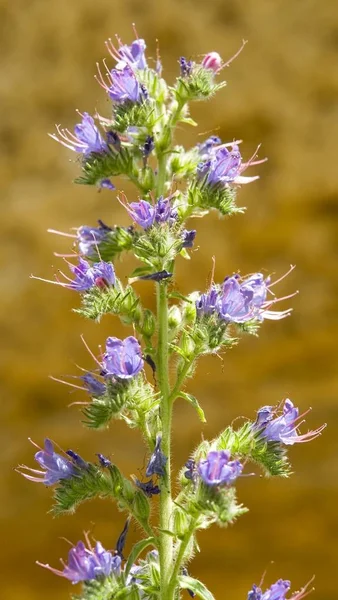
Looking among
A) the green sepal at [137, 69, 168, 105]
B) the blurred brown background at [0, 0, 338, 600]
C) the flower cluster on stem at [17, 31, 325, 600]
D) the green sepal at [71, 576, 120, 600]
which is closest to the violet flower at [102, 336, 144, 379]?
the flower cluster on stem at [17, 31, 325, 600]

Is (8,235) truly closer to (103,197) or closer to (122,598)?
(103,197)

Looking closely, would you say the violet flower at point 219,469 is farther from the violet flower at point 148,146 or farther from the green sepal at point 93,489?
the violet flower at point 148,146

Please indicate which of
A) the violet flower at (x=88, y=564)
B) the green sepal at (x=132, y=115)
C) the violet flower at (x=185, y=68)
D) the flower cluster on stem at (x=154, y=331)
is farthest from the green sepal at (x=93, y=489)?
the violet flower at (x=185, y=68)

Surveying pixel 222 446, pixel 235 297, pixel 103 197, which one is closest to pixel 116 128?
pixel 235 297

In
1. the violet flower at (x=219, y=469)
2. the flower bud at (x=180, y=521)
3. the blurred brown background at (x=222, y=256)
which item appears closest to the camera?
the violet flower at (x=219, y=469)

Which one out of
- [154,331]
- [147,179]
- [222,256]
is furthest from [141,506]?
[222,256]

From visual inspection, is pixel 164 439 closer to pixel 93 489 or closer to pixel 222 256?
pixel 93 489
